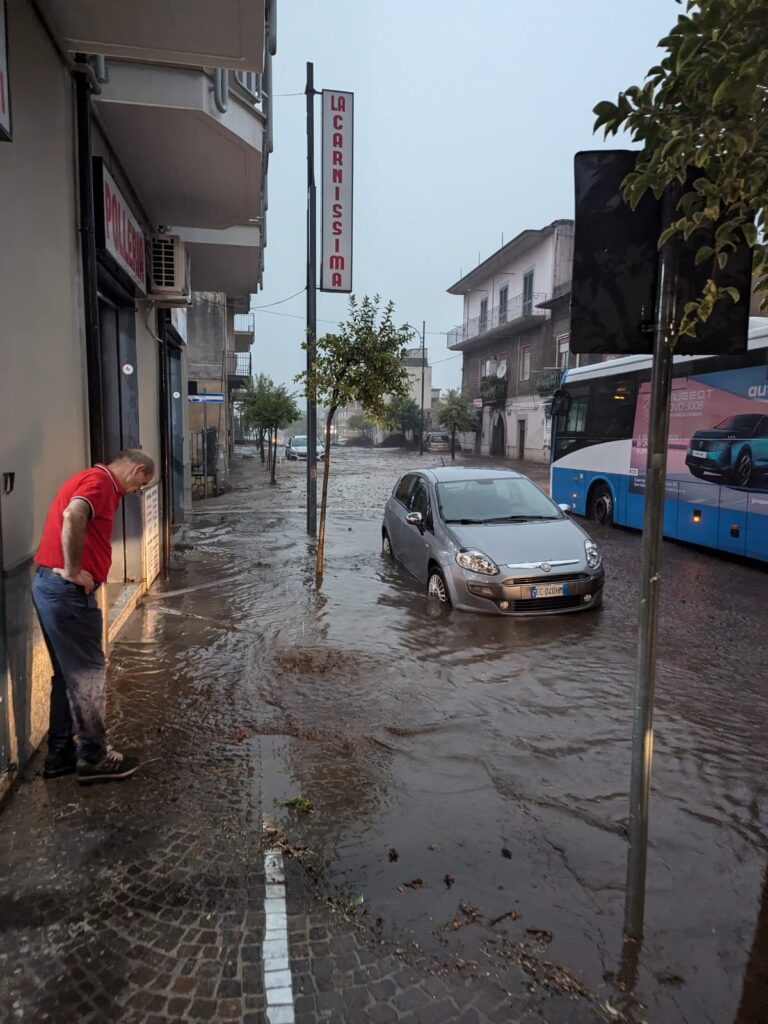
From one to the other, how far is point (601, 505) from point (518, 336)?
31.2 meters

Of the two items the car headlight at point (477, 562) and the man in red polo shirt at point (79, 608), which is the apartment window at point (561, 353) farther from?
the man in red polo shirt at point (79, 608)

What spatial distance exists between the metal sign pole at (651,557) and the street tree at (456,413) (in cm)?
4401

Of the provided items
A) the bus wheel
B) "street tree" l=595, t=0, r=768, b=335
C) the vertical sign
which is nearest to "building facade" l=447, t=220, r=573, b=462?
the bus wheel

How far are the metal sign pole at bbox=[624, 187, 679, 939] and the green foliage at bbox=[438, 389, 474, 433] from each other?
44.5m

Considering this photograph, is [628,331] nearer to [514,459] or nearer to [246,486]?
[246,486]

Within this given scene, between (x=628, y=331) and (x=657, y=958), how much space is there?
2380 millimetres

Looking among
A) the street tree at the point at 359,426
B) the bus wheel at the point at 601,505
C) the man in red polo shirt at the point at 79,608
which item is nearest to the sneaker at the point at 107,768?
the man in red polo shirt at the point at 79,608

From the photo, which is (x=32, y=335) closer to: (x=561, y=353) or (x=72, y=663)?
(x=72, y=663)

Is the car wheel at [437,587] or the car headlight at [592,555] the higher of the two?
the car headlight at [592,555]

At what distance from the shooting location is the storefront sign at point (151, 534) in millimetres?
8336

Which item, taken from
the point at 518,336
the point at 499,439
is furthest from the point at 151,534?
the point at 499,439

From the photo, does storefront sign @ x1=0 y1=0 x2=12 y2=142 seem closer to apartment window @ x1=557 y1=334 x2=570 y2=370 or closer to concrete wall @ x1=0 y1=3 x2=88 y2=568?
concrete wall @ x1=0 y1=3 x2=88 y2=568

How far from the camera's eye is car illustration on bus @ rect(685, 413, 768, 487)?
966 cm

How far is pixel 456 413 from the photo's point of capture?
153 feet
